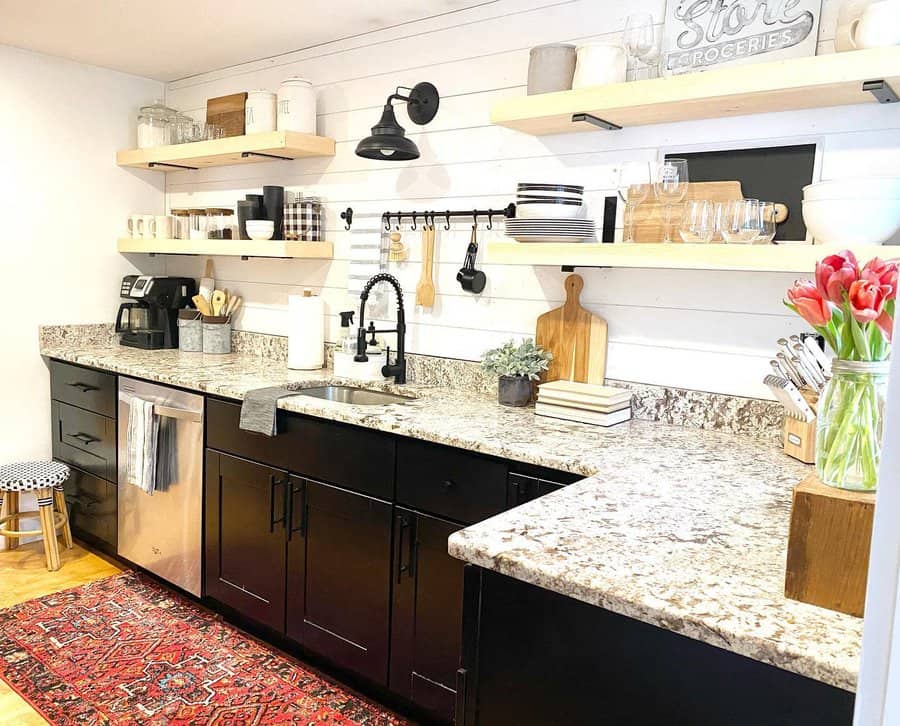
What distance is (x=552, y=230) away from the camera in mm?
2428

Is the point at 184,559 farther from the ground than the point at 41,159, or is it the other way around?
the point at 41,159

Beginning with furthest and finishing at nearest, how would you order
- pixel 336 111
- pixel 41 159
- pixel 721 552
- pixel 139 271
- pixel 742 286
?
pixel 139 271, pixel 41 159, pixel 336 111, pixel 742 286, pixel 721 552

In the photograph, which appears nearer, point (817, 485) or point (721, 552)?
point (817, 485)

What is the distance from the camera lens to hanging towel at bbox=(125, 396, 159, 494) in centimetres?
311

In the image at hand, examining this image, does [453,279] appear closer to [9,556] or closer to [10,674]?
[10,674]

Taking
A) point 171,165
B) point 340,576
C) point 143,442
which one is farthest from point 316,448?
point 171,165

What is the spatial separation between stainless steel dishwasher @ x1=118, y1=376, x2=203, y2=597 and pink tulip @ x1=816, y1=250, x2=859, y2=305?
2.39 meters

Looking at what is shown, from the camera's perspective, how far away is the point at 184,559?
10.2 feet

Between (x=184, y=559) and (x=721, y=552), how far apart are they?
2399 mm

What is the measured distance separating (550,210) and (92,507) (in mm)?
2615

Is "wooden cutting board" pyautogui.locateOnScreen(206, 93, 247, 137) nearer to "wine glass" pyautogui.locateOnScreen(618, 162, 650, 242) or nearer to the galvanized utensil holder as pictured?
the galvanized utensil holder

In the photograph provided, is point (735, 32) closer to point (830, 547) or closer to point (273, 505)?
point (830, 547)

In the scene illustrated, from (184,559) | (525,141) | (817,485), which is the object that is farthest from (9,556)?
(817,485)

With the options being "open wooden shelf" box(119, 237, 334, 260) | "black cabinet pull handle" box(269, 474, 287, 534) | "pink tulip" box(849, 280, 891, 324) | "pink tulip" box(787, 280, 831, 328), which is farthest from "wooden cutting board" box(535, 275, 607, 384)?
"pink tulip" box(849, 280, 891, 324)
